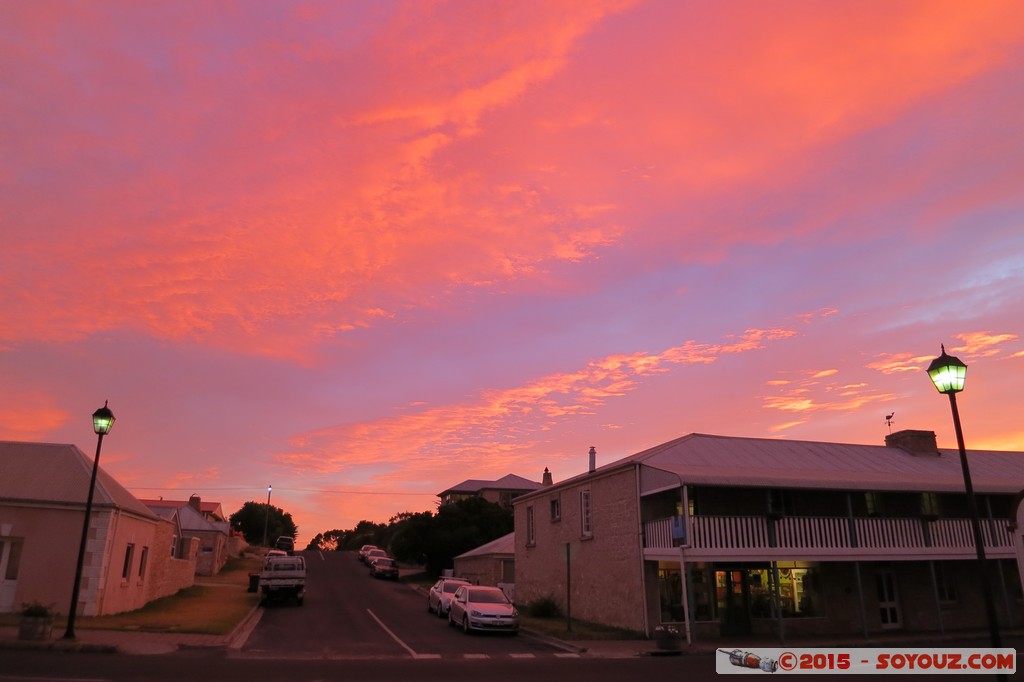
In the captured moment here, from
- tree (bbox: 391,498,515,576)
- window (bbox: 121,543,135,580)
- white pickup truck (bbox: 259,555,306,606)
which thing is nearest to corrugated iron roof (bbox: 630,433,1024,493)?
white pickup truck (bbox: 259,555,306,606)

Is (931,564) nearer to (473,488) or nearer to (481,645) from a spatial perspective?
(481,645)

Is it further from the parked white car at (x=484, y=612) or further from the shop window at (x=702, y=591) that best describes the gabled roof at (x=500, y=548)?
the shop window at (x=702, y=591)

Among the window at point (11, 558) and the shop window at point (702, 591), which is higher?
the window at point (11, 558)

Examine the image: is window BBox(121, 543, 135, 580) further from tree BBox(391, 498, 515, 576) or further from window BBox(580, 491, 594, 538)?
tree BBox(391, 498, 515, 576)

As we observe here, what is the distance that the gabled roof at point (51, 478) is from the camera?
851 inches

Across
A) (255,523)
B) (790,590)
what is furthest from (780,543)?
(255,523)

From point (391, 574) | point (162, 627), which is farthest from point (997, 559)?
point (391, 574)

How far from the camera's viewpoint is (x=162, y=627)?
20.0 metres

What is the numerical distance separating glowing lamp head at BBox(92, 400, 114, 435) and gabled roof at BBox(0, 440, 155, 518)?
4899 millimetres

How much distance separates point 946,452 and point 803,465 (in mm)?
10261

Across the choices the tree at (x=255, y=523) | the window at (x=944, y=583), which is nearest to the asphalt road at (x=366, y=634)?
the window at (x=944, y=583)

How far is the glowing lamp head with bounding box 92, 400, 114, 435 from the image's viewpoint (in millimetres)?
18344

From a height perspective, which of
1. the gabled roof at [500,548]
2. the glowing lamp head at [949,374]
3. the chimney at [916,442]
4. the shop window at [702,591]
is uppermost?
the chimney at [916,442]

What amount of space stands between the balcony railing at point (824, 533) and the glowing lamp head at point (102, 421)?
54.2ft
